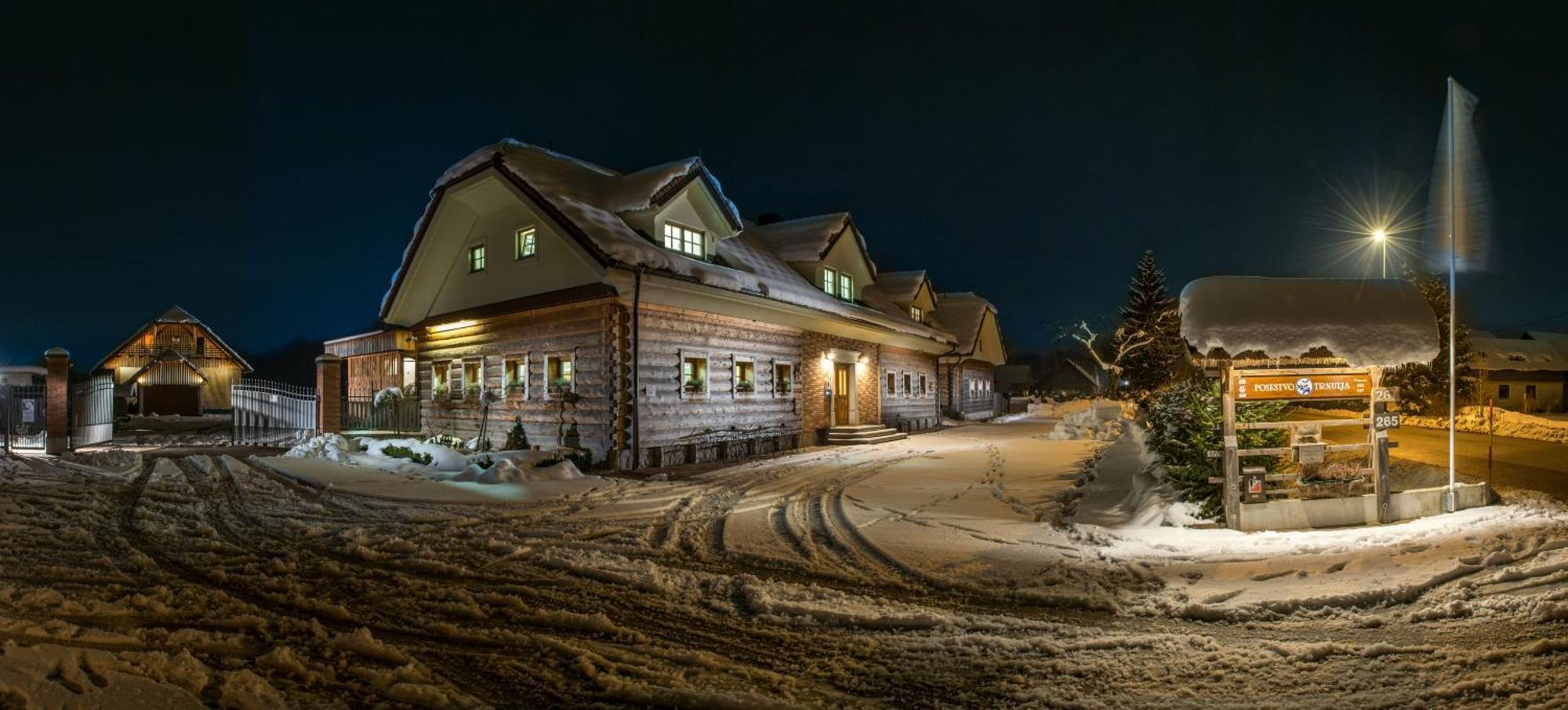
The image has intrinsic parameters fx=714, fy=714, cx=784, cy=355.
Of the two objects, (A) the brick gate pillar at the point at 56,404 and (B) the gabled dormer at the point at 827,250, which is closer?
(A) the brick gate pillar at the point at 56,404

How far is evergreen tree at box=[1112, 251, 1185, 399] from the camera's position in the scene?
139 ft

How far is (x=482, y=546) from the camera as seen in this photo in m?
7.25

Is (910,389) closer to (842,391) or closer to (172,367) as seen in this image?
(842,391)

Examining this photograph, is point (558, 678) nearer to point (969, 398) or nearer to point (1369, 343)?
point (1369, 343)

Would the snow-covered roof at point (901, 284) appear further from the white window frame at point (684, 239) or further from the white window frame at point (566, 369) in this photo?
the white window frame at point (566, 369)

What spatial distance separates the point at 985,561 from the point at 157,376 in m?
47.8

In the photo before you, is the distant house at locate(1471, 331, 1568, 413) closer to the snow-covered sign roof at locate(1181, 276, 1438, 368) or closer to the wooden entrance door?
the wooden entrance door

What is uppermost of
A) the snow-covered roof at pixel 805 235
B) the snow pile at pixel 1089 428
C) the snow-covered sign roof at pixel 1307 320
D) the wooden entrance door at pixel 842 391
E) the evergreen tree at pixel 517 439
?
the snow-covered roof at pixel 805 235

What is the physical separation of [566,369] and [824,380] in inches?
313

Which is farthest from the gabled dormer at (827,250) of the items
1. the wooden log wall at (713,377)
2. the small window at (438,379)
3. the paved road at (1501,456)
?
the paved road at (1501,456)

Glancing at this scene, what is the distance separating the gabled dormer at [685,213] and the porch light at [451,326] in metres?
5.32

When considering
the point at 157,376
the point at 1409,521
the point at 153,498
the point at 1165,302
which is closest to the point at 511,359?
the point at 153,498

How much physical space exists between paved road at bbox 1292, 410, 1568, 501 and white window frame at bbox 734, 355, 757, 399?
13214 mm

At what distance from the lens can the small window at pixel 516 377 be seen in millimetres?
16344
